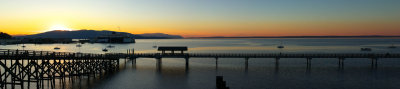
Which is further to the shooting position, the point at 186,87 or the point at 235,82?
the point at 235,82

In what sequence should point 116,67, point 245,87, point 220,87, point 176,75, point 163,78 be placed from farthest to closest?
1. point 116,67
2. point 176,75
3. point 163,78
4. point 245,87
5. point 220,87

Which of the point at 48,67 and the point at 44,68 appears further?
the point at 44,68

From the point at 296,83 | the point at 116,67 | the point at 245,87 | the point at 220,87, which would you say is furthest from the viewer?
the point at 116,67

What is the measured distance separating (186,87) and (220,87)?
23.3 feet

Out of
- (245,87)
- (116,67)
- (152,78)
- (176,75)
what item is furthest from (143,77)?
(245,87)

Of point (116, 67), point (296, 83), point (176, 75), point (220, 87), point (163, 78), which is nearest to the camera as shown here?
point (220, 87)

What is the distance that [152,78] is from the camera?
43.5 m

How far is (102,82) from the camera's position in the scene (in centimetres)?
3916

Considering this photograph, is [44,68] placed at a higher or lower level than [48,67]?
lower

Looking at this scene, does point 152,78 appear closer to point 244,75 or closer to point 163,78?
point 163,78

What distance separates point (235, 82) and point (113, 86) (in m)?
16.9

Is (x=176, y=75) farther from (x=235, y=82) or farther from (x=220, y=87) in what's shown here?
(x=220, y=87)

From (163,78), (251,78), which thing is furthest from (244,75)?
(163,78)

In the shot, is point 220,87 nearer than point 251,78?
Yes
